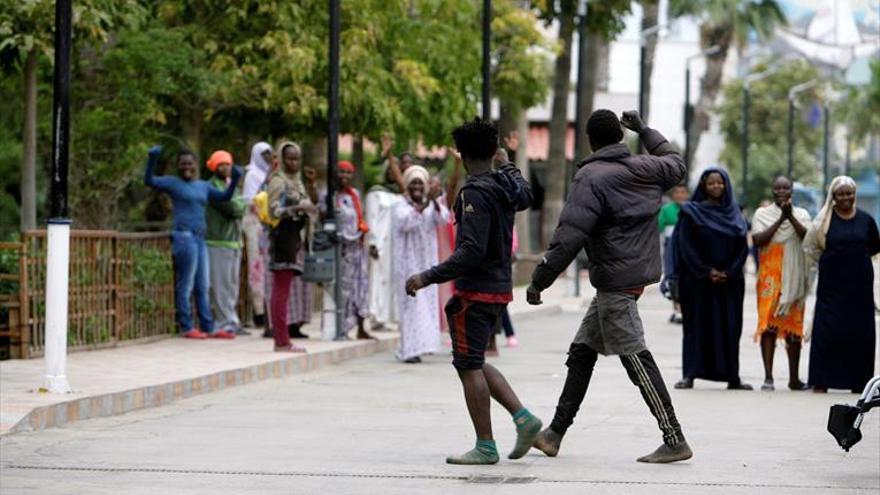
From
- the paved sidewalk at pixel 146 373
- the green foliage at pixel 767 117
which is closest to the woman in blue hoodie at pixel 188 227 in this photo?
the paved sidewalk at pixel 146 373

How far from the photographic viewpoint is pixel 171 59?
77.9 feet

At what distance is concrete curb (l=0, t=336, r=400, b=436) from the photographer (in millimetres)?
13078

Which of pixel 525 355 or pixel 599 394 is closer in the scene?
pixel 599 394

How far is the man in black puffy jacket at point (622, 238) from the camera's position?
11133 mm

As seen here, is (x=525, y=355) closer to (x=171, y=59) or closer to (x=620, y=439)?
(x=171, y=59)

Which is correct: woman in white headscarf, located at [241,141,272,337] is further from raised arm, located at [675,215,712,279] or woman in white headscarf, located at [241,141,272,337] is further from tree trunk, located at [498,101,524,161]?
tree trunk, located at [498,101,524,161]

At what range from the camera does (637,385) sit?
36.8ft

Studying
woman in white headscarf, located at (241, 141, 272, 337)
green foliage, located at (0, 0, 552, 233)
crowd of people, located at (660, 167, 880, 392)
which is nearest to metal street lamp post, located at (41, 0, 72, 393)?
crowd of people, located at (660, 167, 880, 392)

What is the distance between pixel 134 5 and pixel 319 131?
715 cm

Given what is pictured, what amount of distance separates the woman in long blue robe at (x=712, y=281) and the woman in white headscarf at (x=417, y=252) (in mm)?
3228

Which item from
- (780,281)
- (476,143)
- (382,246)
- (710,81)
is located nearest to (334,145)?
(382,246)

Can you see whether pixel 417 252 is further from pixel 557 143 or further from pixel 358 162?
pixel 557 143

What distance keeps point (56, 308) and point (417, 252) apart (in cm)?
603

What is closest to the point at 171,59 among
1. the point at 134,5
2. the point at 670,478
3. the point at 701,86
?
the point at 134,5
